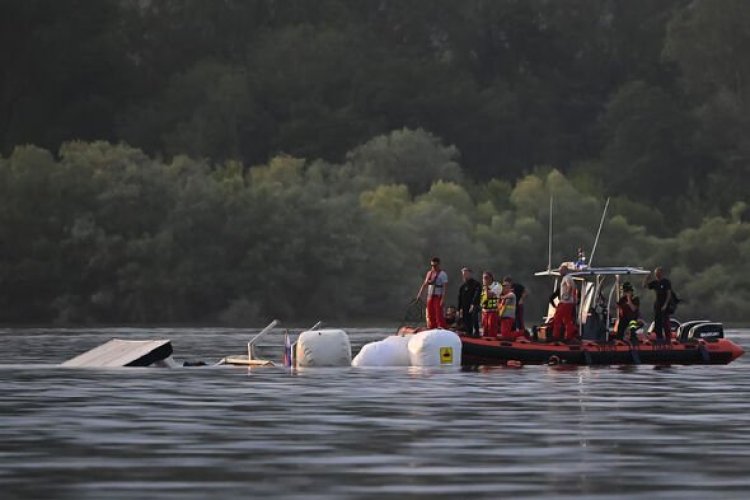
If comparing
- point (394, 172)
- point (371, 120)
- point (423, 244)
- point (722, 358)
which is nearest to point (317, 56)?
point (371, 120)

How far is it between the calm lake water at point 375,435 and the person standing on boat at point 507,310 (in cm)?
298

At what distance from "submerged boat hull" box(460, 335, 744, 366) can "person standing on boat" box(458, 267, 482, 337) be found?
1.82 ft

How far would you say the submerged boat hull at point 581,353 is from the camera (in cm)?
4303

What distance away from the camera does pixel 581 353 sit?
43438 mm

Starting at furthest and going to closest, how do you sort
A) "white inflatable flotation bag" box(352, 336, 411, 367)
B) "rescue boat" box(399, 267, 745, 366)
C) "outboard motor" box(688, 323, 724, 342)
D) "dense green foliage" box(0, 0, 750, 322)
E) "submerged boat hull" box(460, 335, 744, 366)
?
"dense green foliage" box(0, 0, 750, 322) → "outboard motor" box(688, 323, 724, 342) → "white inflatable flotation bag" box(352, 336, 411, 367) → "rescue boat" box(399, 267, 745, 366) → "submerged boat hull" box(460, 335, 744, 366)

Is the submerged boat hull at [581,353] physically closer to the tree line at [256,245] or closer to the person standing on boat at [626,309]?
the person standing on boat at [626,309]

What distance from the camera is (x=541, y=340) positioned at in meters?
44.3

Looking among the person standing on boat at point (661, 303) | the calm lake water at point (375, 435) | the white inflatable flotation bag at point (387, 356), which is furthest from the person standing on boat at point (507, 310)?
the calm lake water at point (375, 435)

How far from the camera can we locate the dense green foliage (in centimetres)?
10081

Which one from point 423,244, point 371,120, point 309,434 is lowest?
point 309,434

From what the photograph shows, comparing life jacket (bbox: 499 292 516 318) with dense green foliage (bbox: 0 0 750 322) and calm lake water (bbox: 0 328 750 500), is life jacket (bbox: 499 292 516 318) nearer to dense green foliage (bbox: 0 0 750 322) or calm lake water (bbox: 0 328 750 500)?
calm lake water (bbox: 0 328 750 500)

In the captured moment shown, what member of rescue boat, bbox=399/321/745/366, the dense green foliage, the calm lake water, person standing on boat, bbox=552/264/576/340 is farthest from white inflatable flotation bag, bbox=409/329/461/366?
the dense green foliage

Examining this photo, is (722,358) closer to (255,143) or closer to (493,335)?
(493,335)

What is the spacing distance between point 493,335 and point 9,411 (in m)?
16.5
